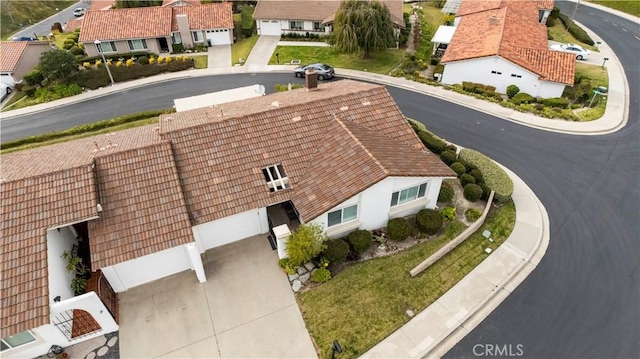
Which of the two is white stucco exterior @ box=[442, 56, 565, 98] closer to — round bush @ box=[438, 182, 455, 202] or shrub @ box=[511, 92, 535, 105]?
shrub @ box=[511, 92, 535, 105]

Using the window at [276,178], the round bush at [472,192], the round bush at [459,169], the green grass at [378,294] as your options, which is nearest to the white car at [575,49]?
the round bush at [459,169]

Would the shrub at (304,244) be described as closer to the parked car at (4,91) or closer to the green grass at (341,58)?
the green grass at (341,58)

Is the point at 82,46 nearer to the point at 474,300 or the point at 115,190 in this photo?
the point at 115,190

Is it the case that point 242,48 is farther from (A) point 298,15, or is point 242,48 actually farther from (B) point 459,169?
(B) point 459,169

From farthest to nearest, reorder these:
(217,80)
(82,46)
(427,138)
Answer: (82,46) → (217,80) → (427,138)

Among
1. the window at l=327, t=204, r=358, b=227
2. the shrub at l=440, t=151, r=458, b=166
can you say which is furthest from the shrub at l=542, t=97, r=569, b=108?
the window at l=327, t=204, r=358, b=227

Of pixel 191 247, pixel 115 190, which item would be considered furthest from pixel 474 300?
pixel 115 190

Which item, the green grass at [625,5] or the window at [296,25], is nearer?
the window at [296,25]
